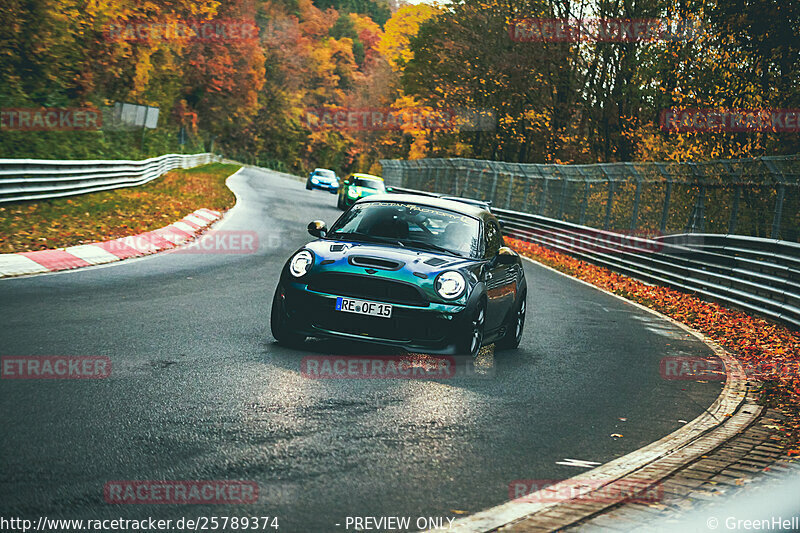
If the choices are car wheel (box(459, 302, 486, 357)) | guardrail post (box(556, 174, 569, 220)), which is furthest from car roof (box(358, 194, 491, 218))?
guardrail post (box(556, 174, 569, 220))

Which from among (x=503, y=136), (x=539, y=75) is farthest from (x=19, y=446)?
(x=503, y=136)

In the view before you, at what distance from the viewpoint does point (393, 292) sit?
7.87 m

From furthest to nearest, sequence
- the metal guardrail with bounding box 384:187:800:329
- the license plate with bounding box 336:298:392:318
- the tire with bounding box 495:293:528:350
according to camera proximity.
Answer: the metal guardrail with bounding box 384:187:800:329, the tire with bounding box 495:293:528:350, the license plate with bounding box 336:298:392:318

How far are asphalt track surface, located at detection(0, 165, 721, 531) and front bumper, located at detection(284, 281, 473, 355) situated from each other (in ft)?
1.22

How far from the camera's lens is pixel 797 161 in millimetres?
14586

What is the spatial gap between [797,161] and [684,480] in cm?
1085

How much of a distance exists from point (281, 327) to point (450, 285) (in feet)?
5.12

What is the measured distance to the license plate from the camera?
780 cm
